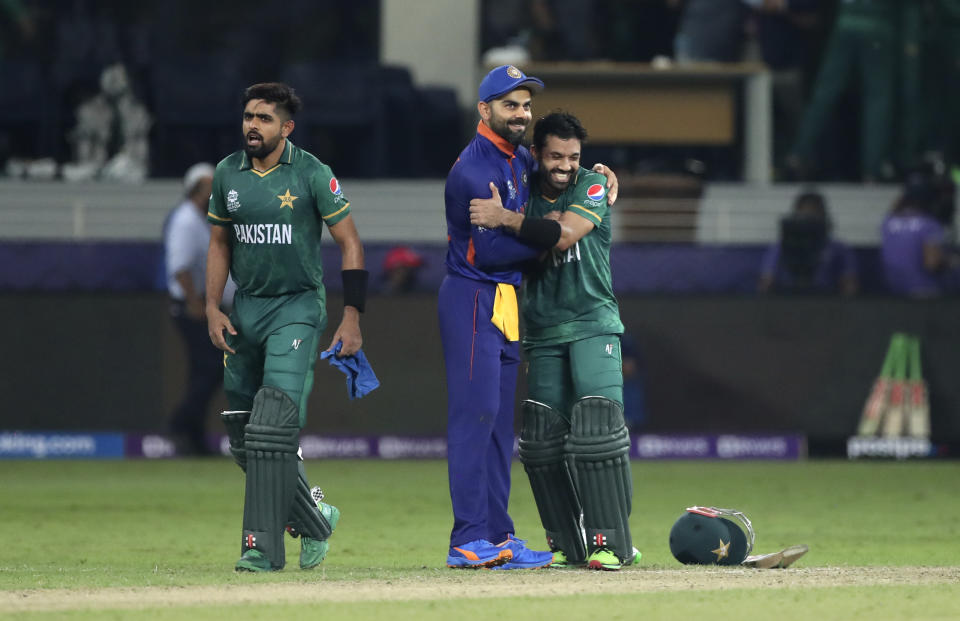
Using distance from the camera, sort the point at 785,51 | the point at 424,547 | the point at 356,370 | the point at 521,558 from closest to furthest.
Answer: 1. the point at 356,370
2. the point at 521,558
3. the point at 424,547
4. the point at 785,51

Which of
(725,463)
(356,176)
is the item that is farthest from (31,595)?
(356,176)

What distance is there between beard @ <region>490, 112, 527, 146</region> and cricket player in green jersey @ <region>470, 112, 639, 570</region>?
14 cm

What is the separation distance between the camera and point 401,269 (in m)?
15.2

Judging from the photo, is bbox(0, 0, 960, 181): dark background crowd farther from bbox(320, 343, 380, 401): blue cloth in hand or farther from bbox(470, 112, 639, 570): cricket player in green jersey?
bbox(320, 343, 380, 401): blue cloth in hand

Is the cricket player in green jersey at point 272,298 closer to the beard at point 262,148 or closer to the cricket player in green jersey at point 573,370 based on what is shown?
the beard at point 262,148

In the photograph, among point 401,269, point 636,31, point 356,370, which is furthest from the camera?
point 636,31

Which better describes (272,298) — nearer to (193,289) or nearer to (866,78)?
(193,289)

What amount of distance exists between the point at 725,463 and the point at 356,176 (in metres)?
4.72

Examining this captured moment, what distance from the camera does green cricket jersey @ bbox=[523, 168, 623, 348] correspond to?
7469mm

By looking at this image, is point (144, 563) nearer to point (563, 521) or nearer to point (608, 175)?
point (563, 521)

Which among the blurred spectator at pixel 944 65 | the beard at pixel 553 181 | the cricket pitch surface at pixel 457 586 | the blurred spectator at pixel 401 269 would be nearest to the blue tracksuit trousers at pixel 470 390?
the cricket pitch surface at pixel 457 586

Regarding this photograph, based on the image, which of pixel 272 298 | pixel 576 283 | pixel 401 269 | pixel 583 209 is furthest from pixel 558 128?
pixel 401 269

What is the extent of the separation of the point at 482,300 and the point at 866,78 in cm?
1061

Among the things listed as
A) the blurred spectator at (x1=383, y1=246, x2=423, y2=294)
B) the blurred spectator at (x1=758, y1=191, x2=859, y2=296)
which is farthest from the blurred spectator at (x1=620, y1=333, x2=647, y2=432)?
the blurred spectator at (x1=383, y1=246, x2=423, y2=294)
